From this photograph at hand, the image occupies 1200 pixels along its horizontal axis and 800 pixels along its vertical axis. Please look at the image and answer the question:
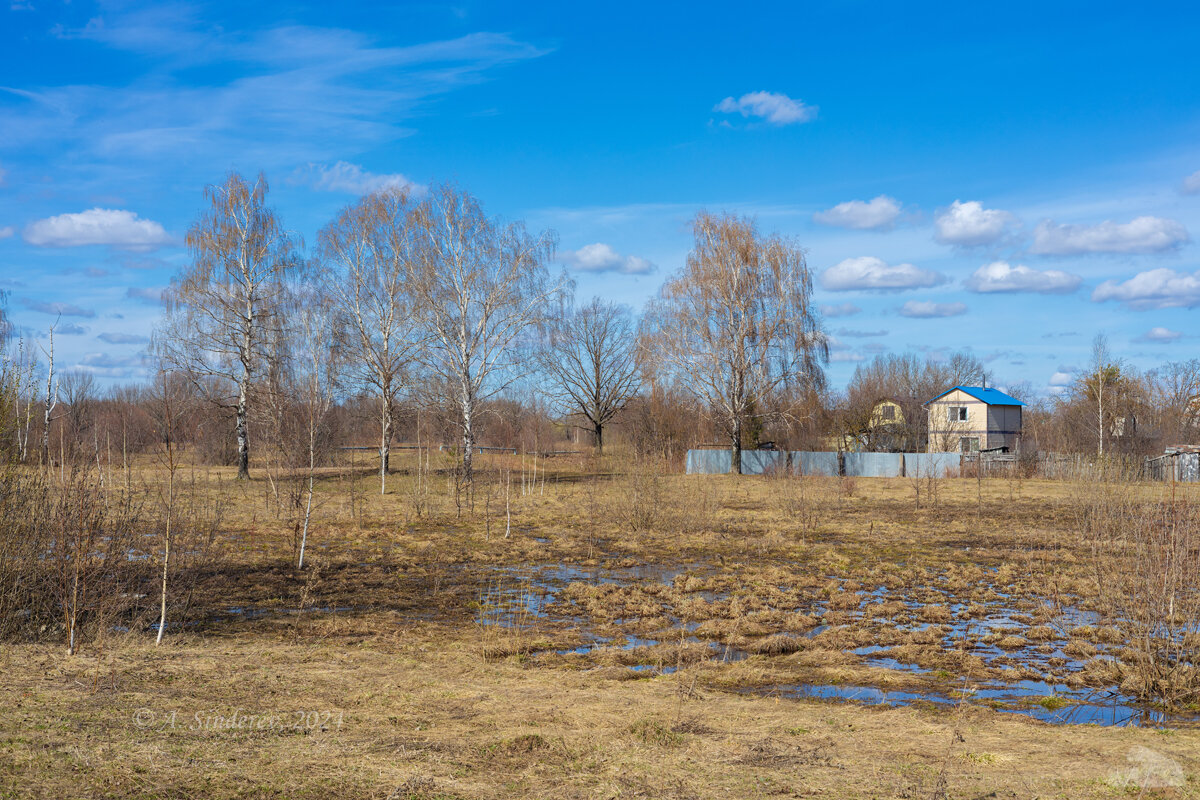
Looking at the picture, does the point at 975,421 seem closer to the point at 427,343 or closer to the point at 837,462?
the point at 837,462

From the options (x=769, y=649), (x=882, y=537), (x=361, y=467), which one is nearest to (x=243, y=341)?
(x=361, y=467)

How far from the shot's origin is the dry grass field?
216 inches

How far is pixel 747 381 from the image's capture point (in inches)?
1396

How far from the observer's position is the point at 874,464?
41719 millimetres

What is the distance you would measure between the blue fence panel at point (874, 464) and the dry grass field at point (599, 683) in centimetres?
2485

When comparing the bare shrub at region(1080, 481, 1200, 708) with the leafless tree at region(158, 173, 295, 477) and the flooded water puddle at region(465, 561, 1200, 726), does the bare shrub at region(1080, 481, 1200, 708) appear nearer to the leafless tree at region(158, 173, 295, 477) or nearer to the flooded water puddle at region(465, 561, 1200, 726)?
the flooded water puddle at region(465, 561, 1200, 726)

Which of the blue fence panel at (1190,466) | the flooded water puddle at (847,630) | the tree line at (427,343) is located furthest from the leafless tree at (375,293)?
the blue fence panel at (1190,466)

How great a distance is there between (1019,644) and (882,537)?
31.2 feet

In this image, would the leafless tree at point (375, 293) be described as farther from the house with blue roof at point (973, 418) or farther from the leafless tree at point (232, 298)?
the house with blue roof at point (973, 418)

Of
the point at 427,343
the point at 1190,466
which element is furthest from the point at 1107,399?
the point at 427,343

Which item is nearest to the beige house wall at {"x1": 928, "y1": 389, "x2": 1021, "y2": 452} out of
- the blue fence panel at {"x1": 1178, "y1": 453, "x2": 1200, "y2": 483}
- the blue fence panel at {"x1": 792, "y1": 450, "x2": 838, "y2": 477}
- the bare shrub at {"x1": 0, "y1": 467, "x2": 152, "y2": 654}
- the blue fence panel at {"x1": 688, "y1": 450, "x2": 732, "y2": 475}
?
the blue fence panel at {"x1": 792, "y1": 450, "x2": 838, "y2": 477}

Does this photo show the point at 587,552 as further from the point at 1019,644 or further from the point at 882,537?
the point at 1019,644

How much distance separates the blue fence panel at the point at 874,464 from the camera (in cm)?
4153

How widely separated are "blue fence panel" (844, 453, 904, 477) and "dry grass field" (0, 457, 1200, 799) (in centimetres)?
2485
